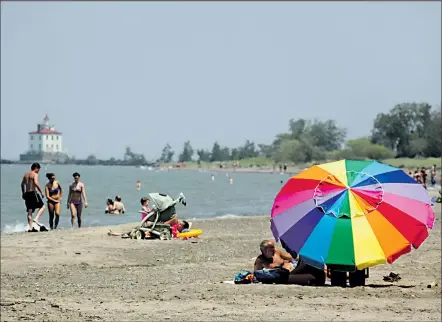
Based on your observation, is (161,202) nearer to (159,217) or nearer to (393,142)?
(159,217)

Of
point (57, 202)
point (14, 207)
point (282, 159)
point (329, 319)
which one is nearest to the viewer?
point (329, 319)

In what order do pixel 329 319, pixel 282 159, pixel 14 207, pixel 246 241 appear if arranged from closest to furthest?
pixel 329 319, pixel 246 241, pixel 14 207, pixel 282 159

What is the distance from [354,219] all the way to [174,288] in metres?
2.92

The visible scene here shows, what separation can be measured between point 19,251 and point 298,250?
7.39 meters

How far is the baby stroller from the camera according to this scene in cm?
1638

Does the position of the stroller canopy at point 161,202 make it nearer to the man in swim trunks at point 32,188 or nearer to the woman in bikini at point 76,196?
the man in swim trunks at point 32,188

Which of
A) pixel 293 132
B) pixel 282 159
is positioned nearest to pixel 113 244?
pixel 282 159

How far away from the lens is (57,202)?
757 inches

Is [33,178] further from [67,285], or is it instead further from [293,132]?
[293,132]

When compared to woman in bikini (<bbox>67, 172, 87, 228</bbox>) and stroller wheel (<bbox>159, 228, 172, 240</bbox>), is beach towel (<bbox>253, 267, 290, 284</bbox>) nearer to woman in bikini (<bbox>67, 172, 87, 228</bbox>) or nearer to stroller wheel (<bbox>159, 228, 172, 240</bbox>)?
stroller wheel (<bbox>159, 228, 172, 240</bbox>)

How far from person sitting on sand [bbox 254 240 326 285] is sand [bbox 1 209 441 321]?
7.3 inches

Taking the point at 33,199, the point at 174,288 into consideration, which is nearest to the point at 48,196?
the point at 33,199

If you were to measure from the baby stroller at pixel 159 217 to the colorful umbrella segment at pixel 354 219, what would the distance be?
7377 mm

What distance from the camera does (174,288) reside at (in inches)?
415
